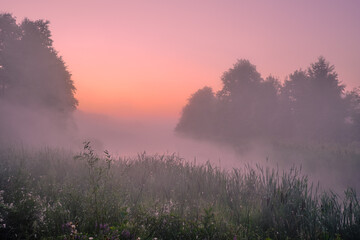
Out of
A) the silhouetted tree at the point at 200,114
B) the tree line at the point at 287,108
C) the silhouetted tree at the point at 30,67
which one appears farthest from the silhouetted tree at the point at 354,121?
the silhouetted tree at the point at 30,67

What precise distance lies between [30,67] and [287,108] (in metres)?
26.6

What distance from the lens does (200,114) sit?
1586 inches

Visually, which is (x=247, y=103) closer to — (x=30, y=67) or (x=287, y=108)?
(x=287, y=108)

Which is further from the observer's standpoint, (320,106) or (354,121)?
(320,106)

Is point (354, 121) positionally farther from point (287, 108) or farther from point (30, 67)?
point (30, 67)

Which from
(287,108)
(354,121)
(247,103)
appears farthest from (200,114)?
(354,121)

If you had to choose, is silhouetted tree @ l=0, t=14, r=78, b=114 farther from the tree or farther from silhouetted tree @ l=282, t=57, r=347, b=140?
silhouetted tree @ l=282, t=57, r=347, b=140

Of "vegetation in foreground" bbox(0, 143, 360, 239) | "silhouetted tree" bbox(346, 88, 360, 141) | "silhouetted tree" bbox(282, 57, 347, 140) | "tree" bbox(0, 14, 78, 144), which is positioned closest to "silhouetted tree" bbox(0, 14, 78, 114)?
"tree" bbox(0, 14, 78, 144)

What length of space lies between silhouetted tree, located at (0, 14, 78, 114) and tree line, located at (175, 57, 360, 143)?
18.0 meters

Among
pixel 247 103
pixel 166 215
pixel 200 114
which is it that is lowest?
pixel 166 215

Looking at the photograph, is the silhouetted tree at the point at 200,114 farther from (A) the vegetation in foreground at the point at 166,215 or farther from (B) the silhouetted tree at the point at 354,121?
(A) the vegetation in foreground at the point at 166,215

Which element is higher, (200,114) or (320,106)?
(320,106)

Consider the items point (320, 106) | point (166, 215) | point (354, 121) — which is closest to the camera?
point (166, 215)

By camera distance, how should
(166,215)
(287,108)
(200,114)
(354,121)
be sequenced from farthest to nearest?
(200,114), (287,108), (354,121), (166,215)
